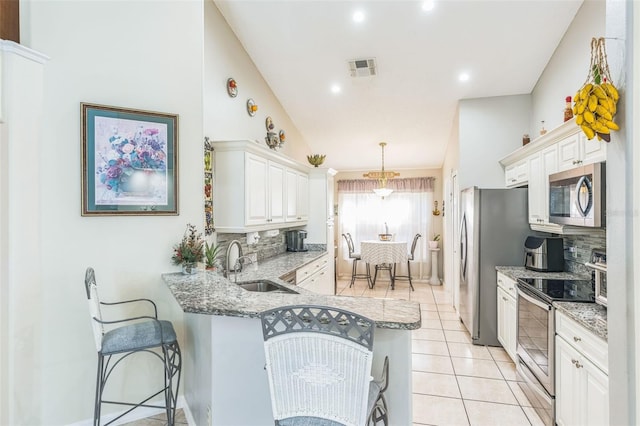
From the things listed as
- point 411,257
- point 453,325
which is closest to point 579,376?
point 453,325

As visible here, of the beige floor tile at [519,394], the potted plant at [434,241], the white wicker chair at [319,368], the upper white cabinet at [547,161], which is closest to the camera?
the white wicker chair at [319,368]

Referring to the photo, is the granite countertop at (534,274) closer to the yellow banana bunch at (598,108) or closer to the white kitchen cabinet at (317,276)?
the yellow banana bunch at (598,108)

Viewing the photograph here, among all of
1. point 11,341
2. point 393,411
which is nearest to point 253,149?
point 11,341

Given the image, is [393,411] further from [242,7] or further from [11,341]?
[242,7]

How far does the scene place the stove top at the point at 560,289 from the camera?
2.34m

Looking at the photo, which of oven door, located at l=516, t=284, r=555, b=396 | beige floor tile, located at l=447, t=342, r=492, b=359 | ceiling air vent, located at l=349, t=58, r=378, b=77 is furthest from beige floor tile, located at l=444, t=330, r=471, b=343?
ceiling air vent, located at l=349, t=58, r=378, b=77

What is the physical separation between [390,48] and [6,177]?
3.68 metres

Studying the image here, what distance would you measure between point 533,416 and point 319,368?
2.27 meters

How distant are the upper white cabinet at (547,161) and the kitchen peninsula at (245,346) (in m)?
1.96

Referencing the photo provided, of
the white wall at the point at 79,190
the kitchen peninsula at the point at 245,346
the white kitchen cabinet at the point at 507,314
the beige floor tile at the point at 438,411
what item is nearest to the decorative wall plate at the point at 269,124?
the white wall at the point at 79,190

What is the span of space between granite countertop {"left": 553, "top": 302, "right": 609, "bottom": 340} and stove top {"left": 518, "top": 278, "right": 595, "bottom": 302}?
104 mm

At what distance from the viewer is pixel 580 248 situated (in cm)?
317

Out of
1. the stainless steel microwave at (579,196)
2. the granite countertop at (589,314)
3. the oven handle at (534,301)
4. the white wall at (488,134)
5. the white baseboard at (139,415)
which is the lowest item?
the white baseboard at (139,415)

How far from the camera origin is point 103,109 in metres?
2.31
